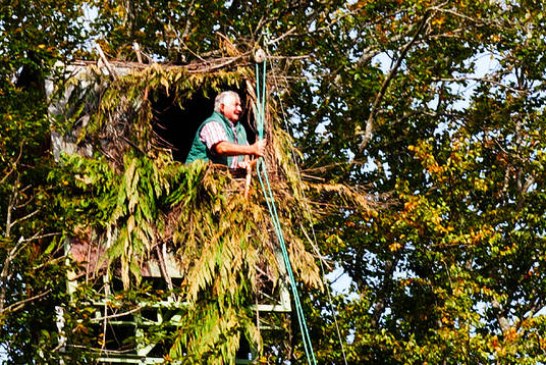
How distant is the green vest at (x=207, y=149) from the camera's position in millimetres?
13555

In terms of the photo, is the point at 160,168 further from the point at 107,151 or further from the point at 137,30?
the point at 137,30

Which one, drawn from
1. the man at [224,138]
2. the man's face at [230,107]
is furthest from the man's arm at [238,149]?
the man's face at [230,107]

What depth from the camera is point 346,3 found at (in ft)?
59.4

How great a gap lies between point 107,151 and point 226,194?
1.23 metres

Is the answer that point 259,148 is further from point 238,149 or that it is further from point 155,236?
point 155,236

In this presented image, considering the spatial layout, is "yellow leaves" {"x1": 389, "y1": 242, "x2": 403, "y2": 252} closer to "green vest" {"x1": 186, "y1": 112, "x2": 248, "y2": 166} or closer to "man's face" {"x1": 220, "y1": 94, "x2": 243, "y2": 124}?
"green vest" {"x1": 186, "y1": 112, "x2": 248, "y2": 166}

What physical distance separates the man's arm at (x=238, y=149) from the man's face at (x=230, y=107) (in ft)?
1.69

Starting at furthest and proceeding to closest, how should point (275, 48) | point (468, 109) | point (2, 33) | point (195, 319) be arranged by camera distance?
point (468, 109)
point (275, 48)
point (2, 33)
point (195, 319)

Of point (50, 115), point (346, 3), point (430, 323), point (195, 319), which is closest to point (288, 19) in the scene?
point (346, 3)

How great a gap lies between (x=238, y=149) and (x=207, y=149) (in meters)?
0.49

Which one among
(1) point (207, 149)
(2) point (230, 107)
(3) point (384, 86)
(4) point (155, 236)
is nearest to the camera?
(4) point (155, 236)

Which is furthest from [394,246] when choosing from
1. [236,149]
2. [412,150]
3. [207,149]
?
[236,149]

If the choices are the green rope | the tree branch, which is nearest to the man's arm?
the green rope

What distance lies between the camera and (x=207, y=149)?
44.4ft
